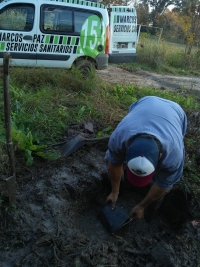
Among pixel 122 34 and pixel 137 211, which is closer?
pixel 137 211

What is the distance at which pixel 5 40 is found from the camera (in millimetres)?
6184

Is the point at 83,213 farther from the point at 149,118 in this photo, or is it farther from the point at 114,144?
the point at 149,118

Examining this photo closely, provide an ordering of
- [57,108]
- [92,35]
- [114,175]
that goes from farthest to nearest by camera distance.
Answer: [92,35] → [57,108] → [114,175]

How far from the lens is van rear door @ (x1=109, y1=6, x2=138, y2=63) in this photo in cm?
805

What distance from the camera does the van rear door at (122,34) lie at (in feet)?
26.4

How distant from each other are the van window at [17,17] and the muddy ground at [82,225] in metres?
3.81

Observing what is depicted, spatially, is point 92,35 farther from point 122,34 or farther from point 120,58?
point 122,34

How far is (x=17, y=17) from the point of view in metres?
6.20

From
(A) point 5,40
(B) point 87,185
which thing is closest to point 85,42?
(A) point 5,40

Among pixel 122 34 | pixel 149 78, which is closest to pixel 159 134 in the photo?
pixel 122 34

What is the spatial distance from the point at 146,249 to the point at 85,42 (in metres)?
5.36

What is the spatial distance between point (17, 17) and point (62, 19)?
3.29 ft

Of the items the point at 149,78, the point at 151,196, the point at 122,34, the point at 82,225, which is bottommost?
the point at 82,225

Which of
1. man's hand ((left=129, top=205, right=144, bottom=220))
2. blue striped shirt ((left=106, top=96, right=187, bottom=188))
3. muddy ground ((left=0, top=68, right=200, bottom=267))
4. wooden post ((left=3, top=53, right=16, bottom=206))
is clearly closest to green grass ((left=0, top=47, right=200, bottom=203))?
muddy ground ((left=0, top=68, right=200, bottom=267))
